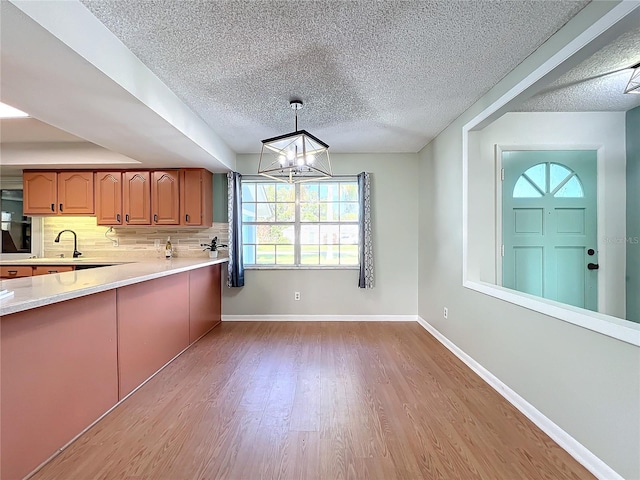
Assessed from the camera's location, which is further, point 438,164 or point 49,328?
point 438,164

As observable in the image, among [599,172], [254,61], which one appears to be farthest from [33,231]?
[599,172]

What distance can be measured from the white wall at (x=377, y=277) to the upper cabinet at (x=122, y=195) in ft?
4.39

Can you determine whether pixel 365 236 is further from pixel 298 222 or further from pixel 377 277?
pixel 298 222

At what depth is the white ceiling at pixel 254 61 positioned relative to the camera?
62.8 inches

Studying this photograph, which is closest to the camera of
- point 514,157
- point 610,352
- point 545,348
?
point 610,352

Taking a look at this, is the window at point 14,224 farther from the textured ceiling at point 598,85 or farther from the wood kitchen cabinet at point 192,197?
the textured ceiling at point 598,85

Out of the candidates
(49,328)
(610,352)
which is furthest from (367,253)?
(49,328)

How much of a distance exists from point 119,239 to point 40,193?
1092 mm

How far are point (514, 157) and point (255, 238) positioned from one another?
11.0ft

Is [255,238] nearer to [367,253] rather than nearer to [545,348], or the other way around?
[367,253]

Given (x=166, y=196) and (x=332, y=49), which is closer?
(x=332, y=49)

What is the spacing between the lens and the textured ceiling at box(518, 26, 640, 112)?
6.56ft

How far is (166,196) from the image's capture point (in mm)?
4086

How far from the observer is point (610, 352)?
4.90 ft
